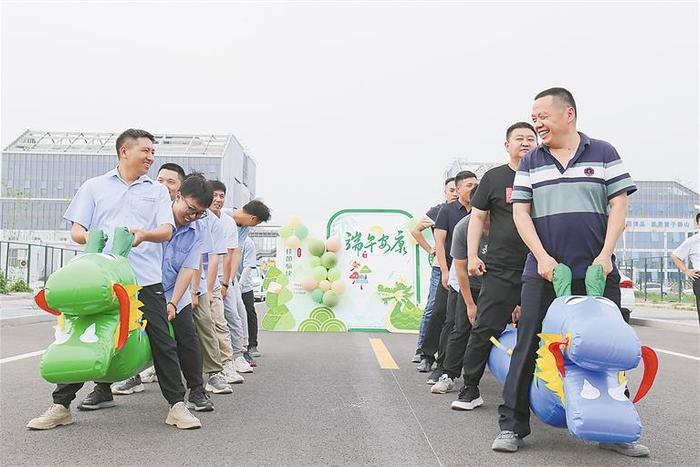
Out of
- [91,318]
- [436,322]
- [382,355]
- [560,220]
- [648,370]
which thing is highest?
[560,220]

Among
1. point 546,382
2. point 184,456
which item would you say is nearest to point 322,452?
point 184,456

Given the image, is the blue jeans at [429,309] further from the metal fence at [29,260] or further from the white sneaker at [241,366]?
the metal fence at [29,260]

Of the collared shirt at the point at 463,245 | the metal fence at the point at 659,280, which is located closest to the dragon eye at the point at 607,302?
the collared shirt at the point at 463,245

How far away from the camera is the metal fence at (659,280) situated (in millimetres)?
22453

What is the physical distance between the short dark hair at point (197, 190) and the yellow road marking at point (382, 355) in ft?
11.5

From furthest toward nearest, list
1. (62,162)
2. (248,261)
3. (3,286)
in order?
(62,162), (3,286), (248,261)

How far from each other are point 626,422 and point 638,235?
75.3 m

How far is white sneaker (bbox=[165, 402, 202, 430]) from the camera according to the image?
4.39m

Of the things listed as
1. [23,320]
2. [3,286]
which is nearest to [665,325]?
[23,320]

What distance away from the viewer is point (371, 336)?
41.4 ft

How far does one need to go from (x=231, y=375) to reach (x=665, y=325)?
11312mm

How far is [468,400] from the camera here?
5.11 metres

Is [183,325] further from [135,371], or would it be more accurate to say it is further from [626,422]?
[626,422]

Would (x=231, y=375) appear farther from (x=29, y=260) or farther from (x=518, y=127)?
(x=29, y=260)
